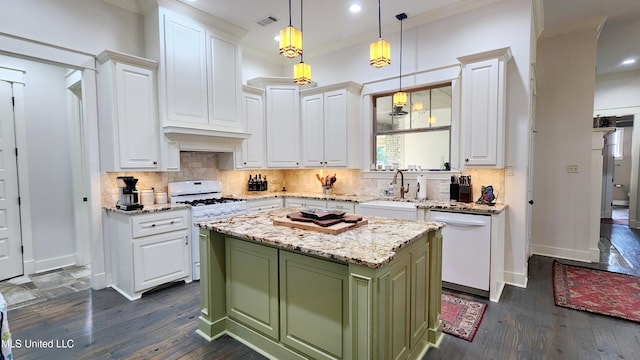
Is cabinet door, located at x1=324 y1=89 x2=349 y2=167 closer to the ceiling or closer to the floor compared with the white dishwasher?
closer to the ceiling

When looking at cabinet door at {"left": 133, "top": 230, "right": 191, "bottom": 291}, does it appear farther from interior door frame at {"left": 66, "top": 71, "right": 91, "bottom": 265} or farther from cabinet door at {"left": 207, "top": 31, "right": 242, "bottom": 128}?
cabinet door at {"left": 207, "top": 31, "right": 242, "bottom": 128}

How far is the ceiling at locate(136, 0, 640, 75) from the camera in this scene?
12.0ft

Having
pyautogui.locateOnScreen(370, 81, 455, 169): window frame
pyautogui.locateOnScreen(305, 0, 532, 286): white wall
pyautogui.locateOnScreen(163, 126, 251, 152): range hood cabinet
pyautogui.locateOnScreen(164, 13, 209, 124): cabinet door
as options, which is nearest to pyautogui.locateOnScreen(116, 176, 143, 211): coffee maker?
pyautogui.locateOnScreen(163, 126, 251, 152): range hood cabinet

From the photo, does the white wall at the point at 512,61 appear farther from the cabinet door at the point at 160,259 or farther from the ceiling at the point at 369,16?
the cabinet door at the point at 160,259

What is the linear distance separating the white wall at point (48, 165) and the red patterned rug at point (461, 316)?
478 centimetres

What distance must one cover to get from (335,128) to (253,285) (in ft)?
9.46

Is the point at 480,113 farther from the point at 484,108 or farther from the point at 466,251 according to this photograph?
the point at 466,251

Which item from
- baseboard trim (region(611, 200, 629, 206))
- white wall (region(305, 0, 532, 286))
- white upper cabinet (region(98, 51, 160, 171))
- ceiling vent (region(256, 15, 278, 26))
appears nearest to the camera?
white upper cabinet (region(98, 51, 160, 171))

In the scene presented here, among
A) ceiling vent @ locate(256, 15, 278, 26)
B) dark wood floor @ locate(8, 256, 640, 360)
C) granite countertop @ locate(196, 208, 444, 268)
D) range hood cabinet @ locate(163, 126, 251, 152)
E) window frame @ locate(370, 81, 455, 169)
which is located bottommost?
dark wood floor @ locate(8, 256, 640, 360)

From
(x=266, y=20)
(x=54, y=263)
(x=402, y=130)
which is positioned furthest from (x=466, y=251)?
(x=54, y=263)

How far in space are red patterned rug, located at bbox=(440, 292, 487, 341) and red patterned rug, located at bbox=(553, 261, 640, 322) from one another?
34.0 inches

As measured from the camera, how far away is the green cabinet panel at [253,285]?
217 centimetres

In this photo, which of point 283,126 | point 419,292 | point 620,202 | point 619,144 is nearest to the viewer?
point 419,292

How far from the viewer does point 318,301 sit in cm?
193
